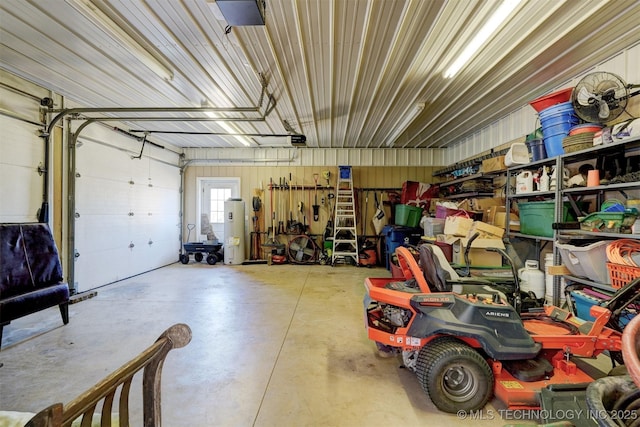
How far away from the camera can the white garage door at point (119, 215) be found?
427 centimetres

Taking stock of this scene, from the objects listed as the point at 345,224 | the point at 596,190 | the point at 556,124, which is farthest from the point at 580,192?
the point at 345,224

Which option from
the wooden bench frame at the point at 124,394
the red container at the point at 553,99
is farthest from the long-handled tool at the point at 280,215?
the wooden bench frame at the point at 124,394

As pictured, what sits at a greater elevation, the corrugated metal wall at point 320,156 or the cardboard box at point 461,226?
the corrugated metal wall at point 320,156

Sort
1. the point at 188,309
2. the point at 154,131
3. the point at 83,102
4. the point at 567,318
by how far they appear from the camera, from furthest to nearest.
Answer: the point at 154,131
the point at 83,102
the point at 188,309
the point at 567,318

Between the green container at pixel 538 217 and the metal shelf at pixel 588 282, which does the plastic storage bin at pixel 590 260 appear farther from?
the green container at pixel 538 217

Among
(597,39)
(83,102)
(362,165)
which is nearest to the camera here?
(597,39)

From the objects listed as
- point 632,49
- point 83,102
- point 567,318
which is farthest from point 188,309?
point 632,49

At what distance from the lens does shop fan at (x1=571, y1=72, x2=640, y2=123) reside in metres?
2.50

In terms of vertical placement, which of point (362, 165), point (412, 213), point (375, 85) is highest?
point (375, 85)

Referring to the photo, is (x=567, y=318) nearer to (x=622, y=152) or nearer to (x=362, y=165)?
(x=622, y=152)

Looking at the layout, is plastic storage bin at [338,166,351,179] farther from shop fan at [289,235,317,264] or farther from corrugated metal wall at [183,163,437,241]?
shop fan at [289,235,317,264]

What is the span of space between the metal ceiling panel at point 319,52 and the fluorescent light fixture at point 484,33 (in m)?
0.08

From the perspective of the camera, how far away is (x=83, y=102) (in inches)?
168

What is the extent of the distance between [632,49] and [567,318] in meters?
2.75
